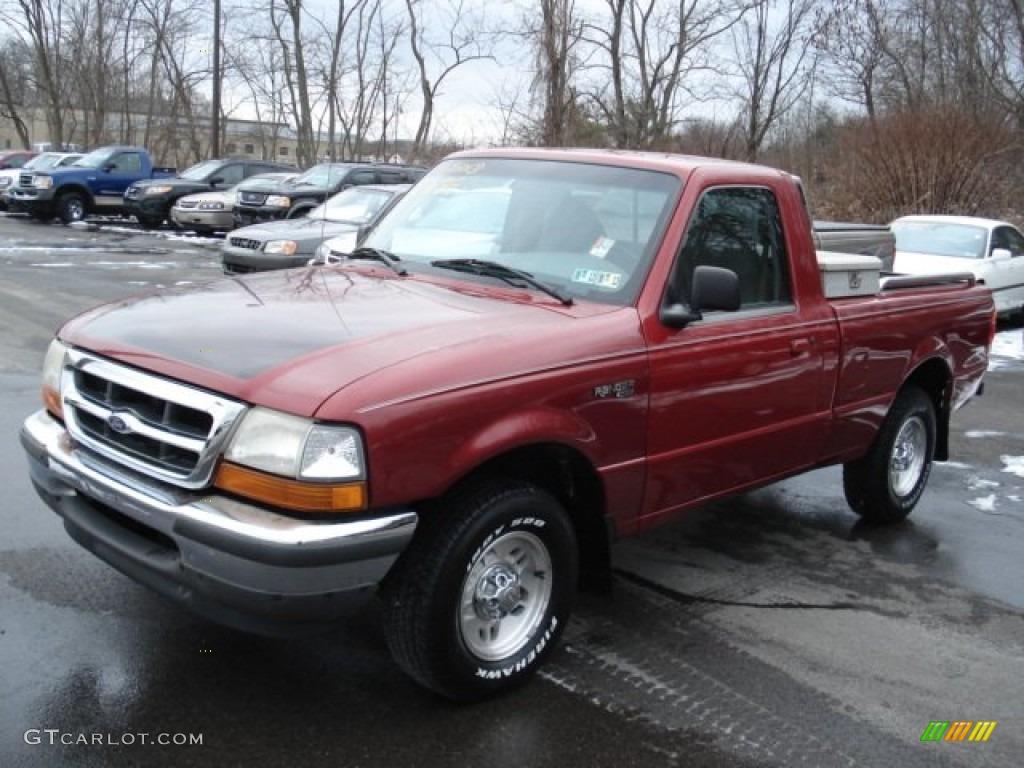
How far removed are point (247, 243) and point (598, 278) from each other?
975 cm

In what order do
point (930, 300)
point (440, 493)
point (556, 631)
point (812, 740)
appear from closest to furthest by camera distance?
point (440, 493)
point (812, 740)
point (556, 631)
point (930, 300)

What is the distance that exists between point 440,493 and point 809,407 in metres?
2.24

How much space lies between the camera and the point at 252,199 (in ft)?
65.1

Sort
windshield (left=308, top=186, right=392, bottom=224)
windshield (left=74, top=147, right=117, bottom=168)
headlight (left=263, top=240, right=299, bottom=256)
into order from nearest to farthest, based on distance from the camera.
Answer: headlight (left=263, top=240, right=299, bottom=256) → windshield (left=308, top=186, right=392, bottom=224) → windshield (left=74, top=147, right=117, bottom=168)

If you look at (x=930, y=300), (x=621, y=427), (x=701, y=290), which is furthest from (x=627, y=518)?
(x=930, y=300)

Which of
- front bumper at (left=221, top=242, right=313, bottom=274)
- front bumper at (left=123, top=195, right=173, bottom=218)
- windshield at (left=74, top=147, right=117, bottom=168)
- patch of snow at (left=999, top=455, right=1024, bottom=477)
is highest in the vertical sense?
windshield at (left=74, top=147, right=117, bottom=168)

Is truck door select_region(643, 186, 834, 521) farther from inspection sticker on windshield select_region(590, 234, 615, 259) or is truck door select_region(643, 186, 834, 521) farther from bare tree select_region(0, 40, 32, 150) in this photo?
bare tree select_region(0, 40, 32, 150)

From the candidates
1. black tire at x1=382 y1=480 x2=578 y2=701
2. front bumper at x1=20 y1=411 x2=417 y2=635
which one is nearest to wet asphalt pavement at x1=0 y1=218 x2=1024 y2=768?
black tire at x1=382 y1=480 x2=578 y2=701

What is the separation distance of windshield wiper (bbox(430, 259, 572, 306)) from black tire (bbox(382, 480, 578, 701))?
2.74 ft

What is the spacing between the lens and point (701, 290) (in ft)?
12.1

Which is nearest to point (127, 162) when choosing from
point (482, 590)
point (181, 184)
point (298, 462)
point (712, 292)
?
point (181, 184)

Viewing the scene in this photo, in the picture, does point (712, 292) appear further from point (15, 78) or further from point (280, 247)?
point (15, 78)

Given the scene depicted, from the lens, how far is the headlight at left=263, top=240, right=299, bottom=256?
12420 millimetres

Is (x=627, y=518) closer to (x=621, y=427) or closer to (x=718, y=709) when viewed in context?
(x=621, y=427)
